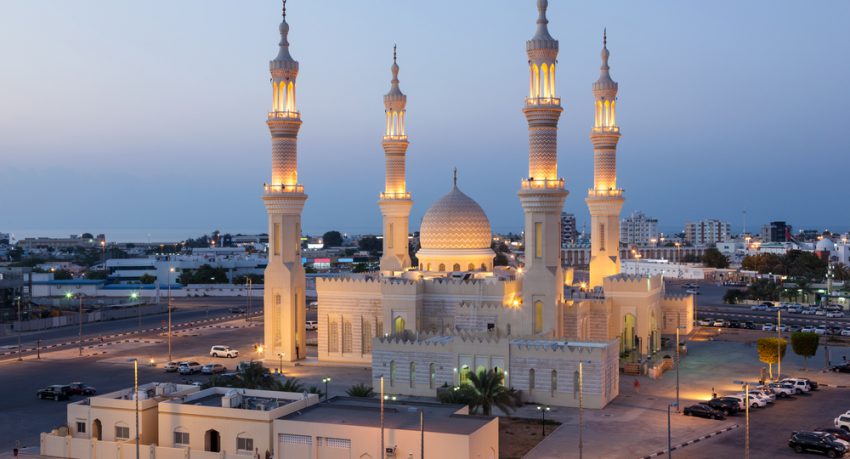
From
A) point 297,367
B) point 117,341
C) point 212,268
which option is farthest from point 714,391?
point 212,268

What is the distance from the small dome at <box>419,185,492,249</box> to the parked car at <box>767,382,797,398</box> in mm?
24194

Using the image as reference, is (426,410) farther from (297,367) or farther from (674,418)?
(297,367)

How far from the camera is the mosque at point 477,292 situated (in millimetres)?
45734

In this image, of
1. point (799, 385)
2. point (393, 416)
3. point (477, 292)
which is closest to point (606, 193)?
point (477, 292)

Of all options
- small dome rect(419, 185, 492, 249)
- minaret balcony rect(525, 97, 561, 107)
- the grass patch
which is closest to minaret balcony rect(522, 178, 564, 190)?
minaret balcony rect(525, 97, 561, 107)

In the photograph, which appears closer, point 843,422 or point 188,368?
point 843,422

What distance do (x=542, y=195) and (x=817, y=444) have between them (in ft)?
72.7

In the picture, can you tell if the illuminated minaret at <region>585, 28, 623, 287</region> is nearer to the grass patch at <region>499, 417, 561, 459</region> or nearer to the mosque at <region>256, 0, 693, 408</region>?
the mosque at <region>256, 0, 693, 408</region>

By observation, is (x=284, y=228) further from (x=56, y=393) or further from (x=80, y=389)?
(x=56, y=393)

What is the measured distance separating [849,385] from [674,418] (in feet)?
47.3

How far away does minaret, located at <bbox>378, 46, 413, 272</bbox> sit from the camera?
66938 mm

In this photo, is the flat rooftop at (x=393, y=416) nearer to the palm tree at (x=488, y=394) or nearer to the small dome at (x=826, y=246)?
the palm tree at (x=488, y=394)

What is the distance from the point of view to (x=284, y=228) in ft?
195

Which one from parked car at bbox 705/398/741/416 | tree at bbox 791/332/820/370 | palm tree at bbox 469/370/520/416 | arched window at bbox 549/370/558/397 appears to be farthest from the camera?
tree at bbox 791/332/820/370
